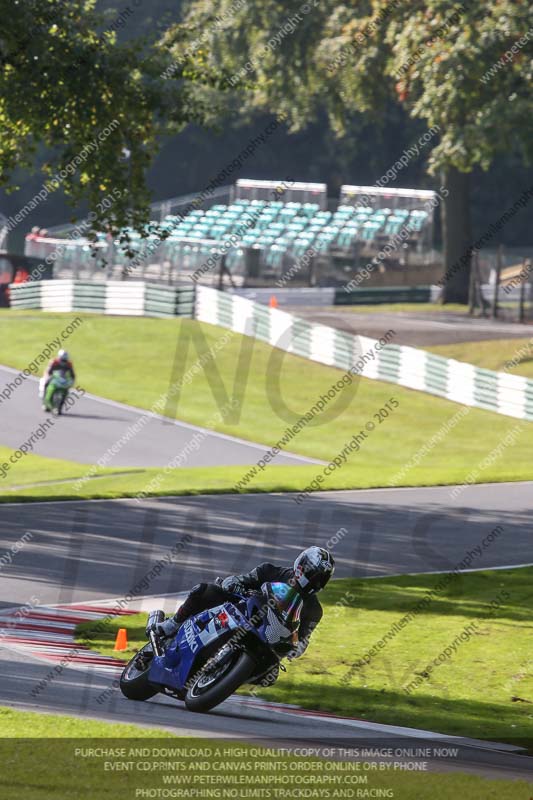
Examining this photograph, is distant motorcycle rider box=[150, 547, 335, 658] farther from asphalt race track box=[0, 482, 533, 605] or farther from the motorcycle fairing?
asphalt race track box=[0, 482, 533, 605]

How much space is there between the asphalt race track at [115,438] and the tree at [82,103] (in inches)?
271

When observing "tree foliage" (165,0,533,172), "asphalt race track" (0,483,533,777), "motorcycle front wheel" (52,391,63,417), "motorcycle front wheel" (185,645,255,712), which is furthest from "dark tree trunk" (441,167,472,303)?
"motorcycle front wheel" (185,645,255,712)

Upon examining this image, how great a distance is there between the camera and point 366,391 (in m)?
35.9

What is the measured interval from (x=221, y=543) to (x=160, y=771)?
33.0 ft

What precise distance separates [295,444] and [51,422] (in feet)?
19.4

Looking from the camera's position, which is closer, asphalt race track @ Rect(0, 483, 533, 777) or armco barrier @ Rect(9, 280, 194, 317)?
asphalt race track @ Rect(0, 483, 533, 777)

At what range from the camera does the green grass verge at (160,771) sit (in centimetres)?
730

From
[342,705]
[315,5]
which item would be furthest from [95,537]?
[315,5]

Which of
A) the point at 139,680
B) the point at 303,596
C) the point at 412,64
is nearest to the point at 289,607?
the point at 303,596

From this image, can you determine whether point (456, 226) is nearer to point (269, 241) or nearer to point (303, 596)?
point (269, 241)

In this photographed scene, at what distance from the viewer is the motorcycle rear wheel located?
Answer: 9242 mm

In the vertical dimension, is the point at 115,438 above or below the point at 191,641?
below

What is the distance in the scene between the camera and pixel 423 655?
12984mm

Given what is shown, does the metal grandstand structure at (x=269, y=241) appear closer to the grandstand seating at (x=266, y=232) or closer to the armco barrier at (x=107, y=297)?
the grandstand seating at (x=266, y=232)
